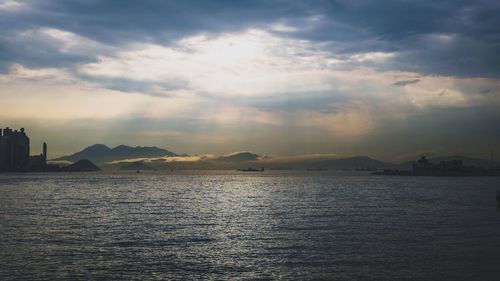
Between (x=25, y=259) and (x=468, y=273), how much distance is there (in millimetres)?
31096

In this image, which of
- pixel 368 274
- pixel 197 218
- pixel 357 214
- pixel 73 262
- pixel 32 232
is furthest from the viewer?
pixel 357 214

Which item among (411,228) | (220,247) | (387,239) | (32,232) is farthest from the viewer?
(411,228)

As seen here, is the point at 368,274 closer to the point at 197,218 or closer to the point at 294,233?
the point at 294,233

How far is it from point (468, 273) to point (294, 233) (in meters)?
20.6

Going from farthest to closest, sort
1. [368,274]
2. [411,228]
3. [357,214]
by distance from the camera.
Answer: [357,214]
[411,228]
[368,274]

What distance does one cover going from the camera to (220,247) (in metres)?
40.6

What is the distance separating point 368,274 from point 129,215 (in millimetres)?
44679

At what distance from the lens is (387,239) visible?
45.1 meters

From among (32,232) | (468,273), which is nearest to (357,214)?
(468,273)

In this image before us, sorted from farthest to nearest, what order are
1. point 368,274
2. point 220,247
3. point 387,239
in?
point 387,239 → point 220,247 → point 368,274

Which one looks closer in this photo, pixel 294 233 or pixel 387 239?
pixel 387 239

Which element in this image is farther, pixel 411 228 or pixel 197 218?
pixel 197 218

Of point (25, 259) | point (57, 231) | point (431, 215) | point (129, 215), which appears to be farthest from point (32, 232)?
point (431, 215)

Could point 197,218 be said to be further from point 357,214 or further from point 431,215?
point 431,215
